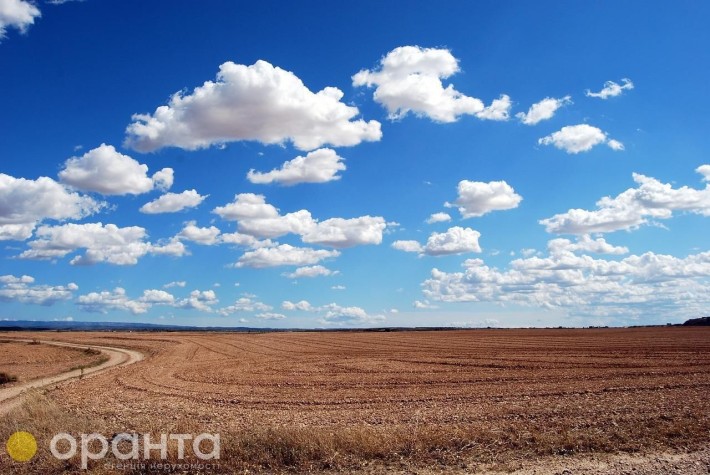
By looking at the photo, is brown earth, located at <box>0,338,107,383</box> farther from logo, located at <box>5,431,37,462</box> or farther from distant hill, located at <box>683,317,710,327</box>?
distant hill, located at <box>683,317,710,327</box>

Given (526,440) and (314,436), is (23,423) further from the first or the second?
(526,440)

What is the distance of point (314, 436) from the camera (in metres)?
13.4

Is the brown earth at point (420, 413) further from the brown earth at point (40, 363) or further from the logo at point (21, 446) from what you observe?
the brown earth at point (40, 363)

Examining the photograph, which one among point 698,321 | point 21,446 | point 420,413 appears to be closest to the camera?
point 21,446

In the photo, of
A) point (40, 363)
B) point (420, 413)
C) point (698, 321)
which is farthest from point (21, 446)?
point (698, 321)

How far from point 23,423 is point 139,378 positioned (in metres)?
17.9

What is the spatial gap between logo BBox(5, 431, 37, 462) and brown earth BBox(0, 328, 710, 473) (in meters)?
0.41

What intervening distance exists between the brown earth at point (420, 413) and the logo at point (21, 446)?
1.34 feet

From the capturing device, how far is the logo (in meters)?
13.8

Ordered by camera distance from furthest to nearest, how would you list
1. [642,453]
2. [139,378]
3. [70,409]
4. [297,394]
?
1. [139,378]
2. [297,394]
3. [70,409]
4. [642,453]

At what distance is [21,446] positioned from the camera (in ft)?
47.8

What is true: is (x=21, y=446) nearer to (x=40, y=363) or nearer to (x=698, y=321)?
(x=40, y=363)

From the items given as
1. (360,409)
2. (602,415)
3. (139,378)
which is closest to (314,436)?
(360,409)

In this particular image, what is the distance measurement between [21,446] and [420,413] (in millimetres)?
11579
